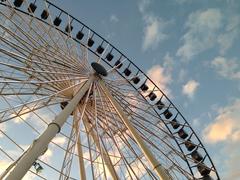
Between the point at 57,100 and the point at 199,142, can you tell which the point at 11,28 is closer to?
the point at 57,100

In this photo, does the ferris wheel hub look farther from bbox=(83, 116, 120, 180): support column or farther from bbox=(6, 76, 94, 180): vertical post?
bbox=(6, 76, 94, 180): vertical post

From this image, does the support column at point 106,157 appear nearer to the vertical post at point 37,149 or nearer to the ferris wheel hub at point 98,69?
the ferris wheel hub at point 98,69

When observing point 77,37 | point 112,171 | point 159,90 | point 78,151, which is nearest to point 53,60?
point 78,151

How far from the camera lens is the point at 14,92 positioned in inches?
561

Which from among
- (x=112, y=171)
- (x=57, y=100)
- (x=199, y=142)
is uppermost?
(x=199, y=142)

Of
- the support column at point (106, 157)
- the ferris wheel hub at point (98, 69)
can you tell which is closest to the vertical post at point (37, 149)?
the support column at point (106, 157)

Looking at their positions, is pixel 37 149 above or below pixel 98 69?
below

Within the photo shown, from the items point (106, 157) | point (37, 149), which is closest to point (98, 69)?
point (106, 157)

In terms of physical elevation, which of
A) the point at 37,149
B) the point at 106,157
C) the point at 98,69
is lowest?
the point at 37,149

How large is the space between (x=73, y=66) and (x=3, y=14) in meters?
4.27

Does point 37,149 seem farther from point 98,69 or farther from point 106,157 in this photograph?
point 98,69

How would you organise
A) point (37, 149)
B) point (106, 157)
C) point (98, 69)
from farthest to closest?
1. point (98, 69)
2. point (106, 157)
3. point (37, 149)

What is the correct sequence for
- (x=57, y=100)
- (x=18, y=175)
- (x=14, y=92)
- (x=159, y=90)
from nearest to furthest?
1. (x=18, y=175)
2. (x=14, y=92)
3. (x=57, y=100)
4. (x=159, y=90)

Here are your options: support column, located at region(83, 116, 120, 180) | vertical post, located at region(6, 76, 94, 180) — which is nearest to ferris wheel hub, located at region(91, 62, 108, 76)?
support column, located at region(83, 116, 120, 180)
